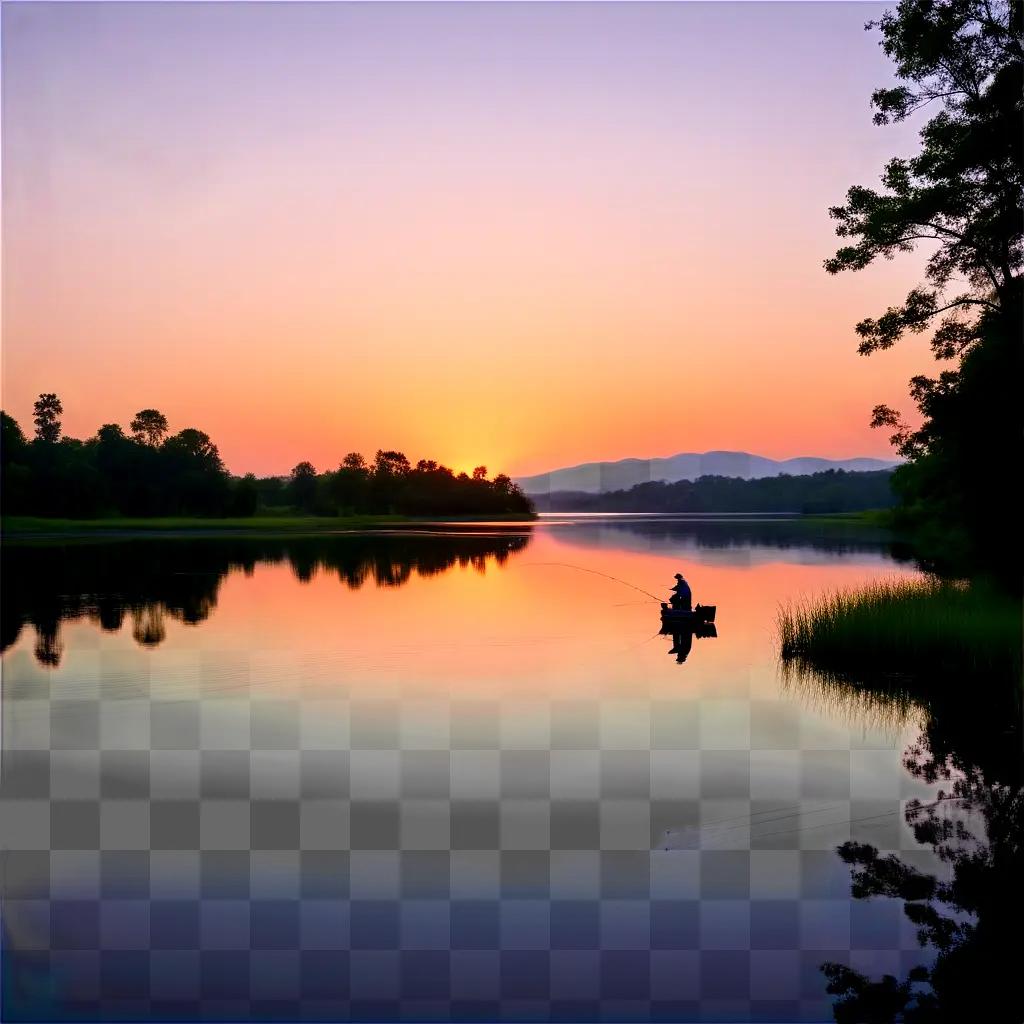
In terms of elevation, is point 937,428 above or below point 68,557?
above

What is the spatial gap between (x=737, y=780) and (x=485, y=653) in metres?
16.4

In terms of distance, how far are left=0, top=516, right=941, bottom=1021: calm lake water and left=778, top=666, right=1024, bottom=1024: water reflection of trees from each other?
0.31m

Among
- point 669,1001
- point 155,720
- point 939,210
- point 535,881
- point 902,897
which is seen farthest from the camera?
point 939,210

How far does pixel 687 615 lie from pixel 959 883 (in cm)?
2366

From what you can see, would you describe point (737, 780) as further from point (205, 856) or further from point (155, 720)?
point (155, 720)

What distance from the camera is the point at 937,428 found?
32.3 meters


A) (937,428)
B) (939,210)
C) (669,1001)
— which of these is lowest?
(669,1001)

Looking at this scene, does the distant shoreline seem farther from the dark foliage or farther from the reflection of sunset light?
the dark foliage

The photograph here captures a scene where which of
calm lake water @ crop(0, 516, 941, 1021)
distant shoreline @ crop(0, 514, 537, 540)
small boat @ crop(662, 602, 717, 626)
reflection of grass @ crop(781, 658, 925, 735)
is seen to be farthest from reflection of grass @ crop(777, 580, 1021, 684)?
distant shoreline @ crop(0, 514, 537, 540)

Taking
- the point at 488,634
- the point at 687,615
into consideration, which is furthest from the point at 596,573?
the point at 687,615

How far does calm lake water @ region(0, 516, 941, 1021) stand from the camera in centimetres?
1033

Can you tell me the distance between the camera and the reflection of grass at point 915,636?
26203 mm

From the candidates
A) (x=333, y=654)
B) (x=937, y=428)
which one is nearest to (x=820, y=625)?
(x=937, y=428)

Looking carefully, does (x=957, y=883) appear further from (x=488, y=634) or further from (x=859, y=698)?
(x=488, y=634)
